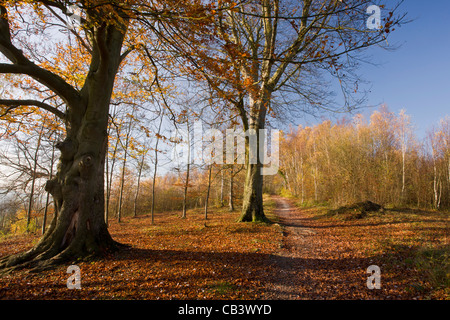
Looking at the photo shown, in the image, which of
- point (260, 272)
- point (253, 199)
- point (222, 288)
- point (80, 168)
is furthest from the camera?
point (253, 199)

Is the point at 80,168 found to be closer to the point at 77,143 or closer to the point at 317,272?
the point at 77,143

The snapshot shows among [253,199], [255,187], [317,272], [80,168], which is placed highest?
[80,168]

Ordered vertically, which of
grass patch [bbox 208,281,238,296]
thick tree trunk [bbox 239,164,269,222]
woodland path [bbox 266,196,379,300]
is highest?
thick tree trunk [bbox 239,164,269,222]

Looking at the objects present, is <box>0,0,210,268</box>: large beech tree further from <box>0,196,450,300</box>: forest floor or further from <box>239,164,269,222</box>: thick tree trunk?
<box>239,164,269,222</box>: thick tree trunk

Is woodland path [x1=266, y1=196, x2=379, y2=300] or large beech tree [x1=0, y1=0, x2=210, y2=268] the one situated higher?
large beech tree [x1=0, y1=0, x2=210, y2=268]

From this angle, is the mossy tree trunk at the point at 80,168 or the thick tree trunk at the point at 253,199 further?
the thick tree trunk at the point at 253,199

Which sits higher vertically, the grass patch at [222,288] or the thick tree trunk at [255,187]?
the thick tree trunk at [255,187]

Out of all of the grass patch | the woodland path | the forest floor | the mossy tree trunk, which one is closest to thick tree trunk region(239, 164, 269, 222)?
the forest floor

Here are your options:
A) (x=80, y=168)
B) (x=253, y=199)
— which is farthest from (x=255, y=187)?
(x=80, y=168)

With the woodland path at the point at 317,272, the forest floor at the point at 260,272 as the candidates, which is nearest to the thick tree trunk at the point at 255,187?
the forest floor at the point at 260,272

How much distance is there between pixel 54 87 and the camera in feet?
15.6

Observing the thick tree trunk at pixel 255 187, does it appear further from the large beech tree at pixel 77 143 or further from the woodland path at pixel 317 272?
the large beech tree at pixel 77 143
